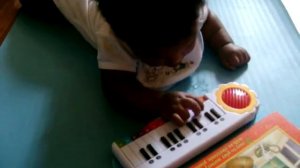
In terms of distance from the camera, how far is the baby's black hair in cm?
45

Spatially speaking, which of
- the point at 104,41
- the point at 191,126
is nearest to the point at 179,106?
the point at 191,126

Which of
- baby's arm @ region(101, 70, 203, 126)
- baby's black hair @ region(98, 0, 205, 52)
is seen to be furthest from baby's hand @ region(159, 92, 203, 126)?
baby's black hair @ region(98, 0, 205, 52)

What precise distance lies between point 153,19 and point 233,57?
0.83 feet

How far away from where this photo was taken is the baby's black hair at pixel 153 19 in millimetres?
452

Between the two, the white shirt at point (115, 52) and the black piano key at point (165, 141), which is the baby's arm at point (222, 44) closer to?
the white shirt at point (115, 52)

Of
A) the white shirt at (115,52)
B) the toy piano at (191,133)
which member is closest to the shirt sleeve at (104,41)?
the white shirt at (115,52)

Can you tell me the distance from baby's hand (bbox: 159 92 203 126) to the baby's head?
3.0 inches

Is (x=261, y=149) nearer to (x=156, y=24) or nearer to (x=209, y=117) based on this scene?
(x=209, y=117)

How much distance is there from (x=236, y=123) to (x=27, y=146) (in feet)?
1.01

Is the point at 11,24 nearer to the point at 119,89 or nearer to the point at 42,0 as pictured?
the point at 42,0

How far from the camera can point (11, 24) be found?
85 centimetres

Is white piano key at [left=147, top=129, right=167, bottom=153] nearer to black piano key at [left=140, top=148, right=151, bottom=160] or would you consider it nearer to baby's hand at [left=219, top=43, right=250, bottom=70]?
black piano key at [left=140, top=148, right=151, bottom=160]

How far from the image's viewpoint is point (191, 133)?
55 cm

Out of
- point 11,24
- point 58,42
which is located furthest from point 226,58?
point 11,24
